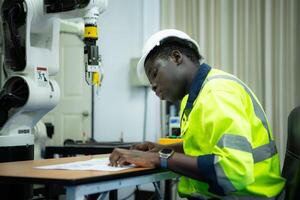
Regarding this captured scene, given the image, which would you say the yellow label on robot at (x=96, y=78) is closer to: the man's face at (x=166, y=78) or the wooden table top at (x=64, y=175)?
the man's face at (x=166, y=78)

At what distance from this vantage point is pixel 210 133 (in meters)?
1.42

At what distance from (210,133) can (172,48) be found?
0.47 metres

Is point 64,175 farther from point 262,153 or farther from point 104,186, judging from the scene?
point 262,153

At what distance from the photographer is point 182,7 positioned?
411 cm

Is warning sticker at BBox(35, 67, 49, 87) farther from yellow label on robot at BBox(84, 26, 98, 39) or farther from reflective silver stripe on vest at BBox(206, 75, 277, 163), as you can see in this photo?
reflective silver stripe on vest at BBox(206, 75, 277, 163)

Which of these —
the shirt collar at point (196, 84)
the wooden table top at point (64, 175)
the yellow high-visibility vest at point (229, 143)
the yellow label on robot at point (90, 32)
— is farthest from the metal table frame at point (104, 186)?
the yellow label on robot at point (90, 32)

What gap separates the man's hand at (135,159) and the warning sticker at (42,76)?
0.87m

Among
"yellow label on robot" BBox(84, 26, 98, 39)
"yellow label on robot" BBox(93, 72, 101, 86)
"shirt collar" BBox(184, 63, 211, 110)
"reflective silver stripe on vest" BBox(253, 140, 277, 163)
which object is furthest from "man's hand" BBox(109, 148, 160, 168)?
"yellow label on robot" BBox(84, 26, 98, 39)

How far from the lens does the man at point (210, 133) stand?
53.4 inches

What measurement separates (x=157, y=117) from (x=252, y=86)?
42.5 inches

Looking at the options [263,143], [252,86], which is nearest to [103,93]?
[252,86]

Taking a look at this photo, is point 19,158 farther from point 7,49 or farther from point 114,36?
point 114,36

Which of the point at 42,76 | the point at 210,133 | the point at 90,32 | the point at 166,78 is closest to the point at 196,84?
the point at 166,78

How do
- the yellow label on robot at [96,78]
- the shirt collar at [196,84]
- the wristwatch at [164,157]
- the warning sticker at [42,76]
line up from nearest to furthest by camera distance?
1. the wristwatch at [164,157]
2. the shirt collar at [196,84]
3. the yellow label on robot at [96,78]
4. the warning sticker at [42,76]
